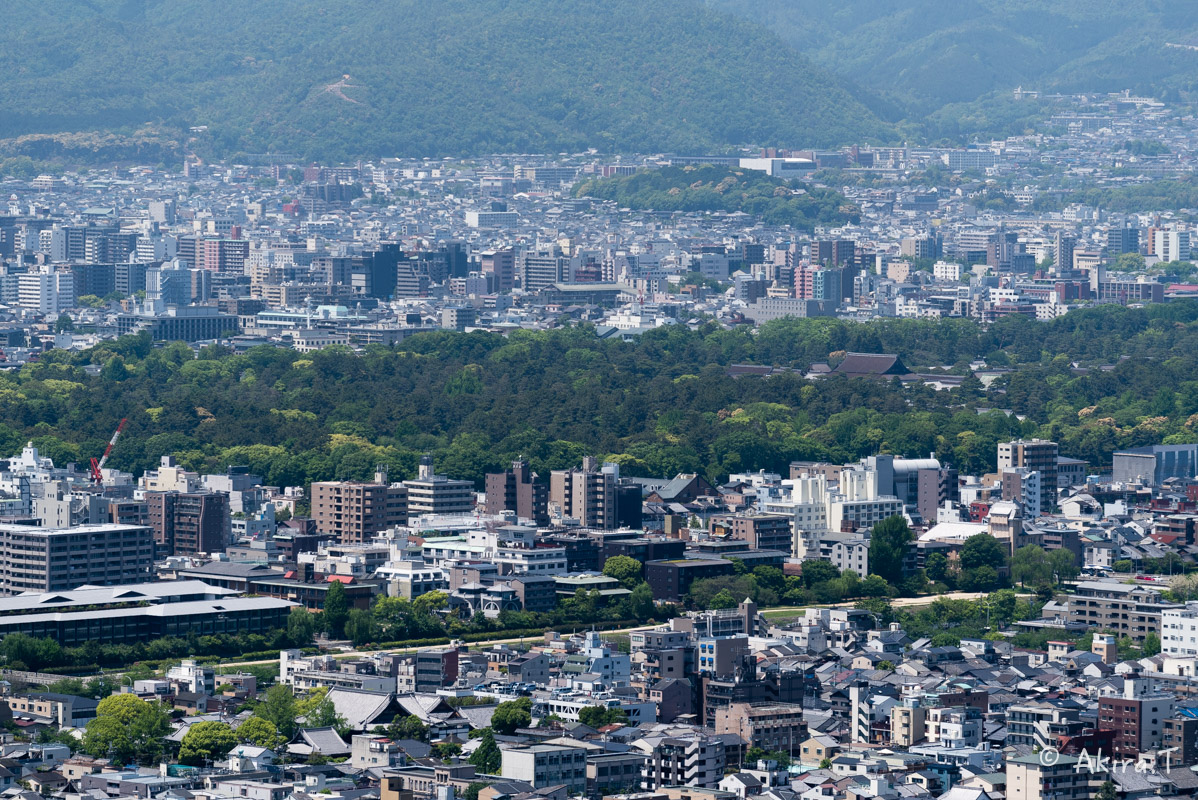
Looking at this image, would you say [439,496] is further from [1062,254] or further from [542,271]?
[1062,254]

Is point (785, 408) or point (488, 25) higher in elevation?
point (488, 25)

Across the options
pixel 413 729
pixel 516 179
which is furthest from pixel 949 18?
pixel 413 729

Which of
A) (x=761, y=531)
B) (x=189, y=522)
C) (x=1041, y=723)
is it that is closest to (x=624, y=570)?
(x=761, y=531)

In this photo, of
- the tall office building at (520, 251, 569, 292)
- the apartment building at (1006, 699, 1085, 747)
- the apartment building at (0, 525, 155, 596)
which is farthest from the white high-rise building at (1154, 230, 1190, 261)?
the apartment building at (1006, 699, 1085, 747)

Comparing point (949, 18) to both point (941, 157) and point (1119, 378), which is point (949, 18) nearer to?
point (941, 157)

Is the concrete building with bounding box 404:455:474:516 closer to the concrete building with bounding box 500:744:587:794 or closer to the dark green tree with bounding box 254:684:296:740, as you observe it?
the dark green tree with bounding box 254:684:296:740

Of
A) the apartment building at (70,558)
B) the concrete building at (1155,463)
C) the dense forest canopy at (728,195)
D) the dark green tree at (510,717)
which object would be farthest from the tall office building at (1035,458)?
the dense forest canopy at (728,195)

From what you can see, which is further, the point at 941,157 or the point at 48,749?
the point at 941,157
